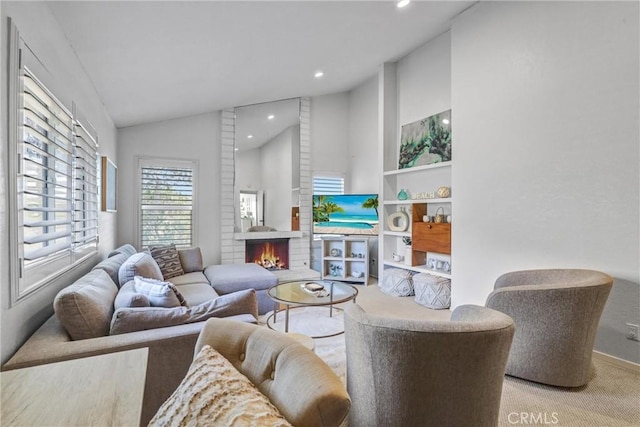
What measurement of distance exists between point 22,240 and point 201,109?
13.0ft

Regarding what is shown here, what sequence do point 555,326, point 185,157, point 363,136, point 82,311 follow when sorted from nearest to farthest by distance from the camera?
point 82,311 → point 555,326 → point 185,157 → point 363,136

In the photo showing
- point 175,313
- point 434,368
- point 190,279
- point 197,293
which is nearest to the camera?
point 434,368

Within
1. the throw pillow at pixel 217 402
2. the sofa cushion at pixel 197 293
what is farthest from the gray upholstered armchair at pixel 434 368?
the sofa cushion at pixel 197 293

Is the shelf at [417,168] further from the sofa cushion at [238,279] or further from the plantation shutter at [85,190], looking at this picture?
the plantation shutter at [85,190]

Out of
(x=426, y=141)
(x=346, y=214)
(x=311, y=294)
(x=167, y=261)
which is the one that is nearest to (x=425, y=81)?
(x=426, y=141)

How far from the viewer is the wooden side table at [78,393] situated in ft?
2.84

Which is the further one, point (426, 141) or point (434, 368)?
point (426, 141)

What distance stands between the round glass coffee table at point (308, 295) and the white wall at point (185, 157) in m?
2.36

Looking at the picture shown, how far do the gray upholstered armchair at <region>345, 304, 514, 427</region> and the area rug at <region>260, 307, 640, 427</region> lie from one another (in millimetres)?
833

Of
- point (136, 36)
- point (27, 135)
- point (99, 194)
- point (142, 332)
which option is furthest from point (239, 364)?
point (99, 194)

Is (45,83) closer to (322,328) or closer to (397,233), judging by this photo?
(322,328)

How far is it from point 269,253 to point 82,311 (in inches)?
163

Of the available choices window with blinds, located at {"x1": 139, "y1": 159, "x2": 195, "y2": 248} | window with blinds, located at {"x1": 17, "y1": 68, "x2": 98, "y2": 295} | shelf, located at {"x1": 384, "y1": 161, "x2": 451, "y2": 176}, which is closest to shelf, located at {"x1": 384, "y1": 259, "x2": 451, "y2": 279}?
shelf, located at {"x1": 384, "y1": 161, "x2": 451, "y2": 176}

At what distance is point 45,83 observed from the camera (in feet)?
5.80
